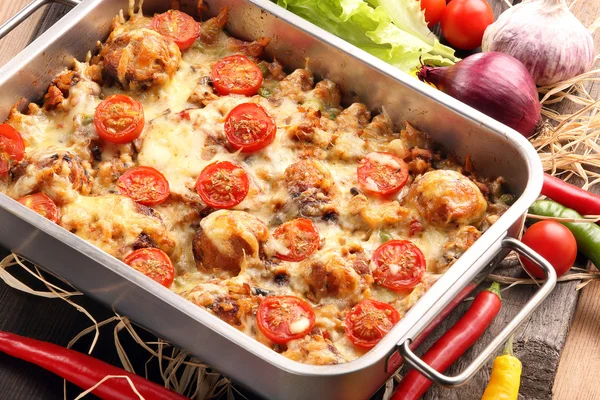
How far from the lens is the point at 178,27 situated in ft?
15.2

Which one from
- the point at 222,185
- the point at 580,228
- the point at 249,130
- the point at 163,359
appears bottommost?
the point at 163,359

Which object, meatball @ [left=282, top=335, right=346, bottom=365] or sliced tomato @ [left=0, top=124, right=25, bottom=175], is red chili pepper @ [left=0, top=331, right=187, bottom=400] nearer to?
meatball @ [left=282, top=335, right=346, bottom=365]

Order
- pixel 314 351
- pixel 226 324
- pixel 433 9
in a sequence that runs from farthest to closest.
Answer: pixel 433 9
pixel 314 351
pixel 226 324

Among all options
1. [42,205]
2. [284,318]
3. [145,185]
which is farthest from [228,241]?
[42,205]

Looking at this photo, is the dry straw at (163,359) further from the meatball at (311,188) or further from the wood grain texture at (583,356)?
the wood grain texture at (583,356)

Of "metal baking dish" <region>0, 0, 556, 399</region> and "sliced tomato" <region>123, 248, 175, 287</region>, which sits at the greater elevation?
"metal baking dish" <region>0, 0, 556, 399</region>

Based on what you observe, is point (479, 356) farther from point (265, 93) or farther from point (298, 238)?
point (265, 93)

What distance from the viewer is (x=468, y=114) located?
4066 mm

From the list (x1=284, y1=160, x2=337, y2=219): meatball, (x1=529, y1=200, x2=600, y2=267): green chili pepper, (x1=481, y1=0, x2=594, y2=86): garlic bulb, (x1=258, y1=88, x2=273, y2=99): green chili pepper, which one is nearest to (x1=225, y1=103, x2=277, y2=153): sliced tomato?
(x1=284, y1=160, x2=337, y2=219): meatball

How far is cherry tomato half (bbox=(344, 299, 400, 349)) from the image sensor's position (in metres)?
3.49

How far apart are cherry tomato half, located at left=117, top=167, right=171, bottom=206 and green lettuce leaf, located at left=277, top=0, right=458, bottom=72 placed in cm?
160

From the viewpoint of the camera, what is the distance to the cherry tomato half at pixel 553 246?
14.1 feet

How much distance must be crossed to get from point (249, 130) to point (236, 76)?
0.48 m

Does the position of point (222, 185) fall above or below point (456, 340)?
above
